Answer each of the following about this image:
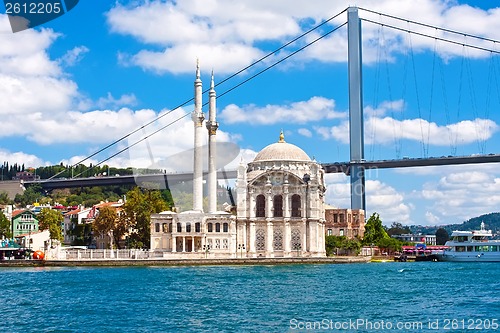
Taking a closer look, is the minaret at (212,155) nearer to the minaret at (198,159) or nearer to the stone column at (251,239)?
the minaret at (198,159)

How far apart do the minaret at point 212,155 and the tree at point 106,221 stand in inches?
338

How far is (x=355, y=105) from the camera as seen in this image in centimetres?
8688

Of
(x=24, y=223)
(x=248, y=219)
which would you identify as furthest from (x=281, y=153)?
(x=24, y=223)

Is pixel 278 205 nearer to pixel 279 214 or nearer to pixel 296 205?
pixel 279 214

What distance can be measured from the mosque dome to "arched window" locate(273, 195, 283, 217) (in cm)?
417

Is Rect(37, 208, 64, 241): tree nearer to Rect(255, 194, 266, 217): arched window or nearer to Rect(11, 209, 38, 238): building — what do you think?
Rect(11, 209, 38, 238): building

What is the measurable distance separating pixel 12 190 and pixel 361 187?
2419 inches

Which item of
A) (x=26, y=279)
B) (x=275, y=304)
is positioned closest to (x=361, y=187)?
(x=26, y=279)

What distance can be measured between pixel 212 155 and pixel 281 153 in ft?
27.1

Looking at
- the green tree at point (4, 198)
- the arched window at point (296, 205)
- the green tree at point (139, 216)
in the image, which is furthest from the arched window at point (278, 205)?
the green tree at point (4, 198)

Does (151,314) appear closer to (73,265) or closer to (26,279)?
(26,279)

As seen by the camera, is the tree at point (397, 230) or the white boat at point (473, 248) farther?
the tree at point (397, 230)

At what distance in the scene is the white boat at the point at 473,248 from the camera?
252ft

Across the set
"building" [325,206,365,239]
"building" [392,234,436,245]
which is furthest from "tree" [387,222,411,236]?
"building" [325,206,365,239]
